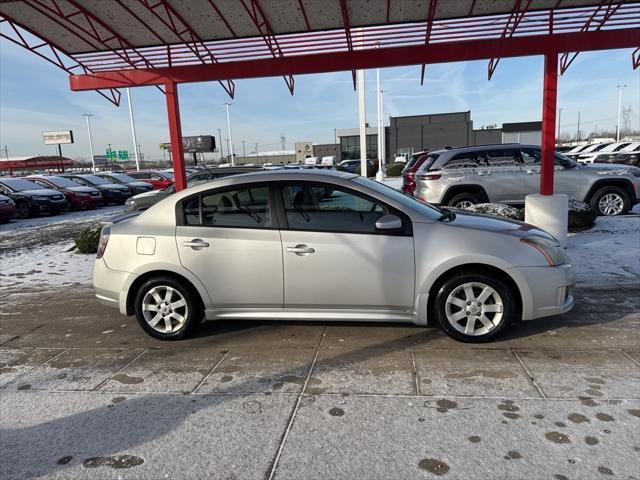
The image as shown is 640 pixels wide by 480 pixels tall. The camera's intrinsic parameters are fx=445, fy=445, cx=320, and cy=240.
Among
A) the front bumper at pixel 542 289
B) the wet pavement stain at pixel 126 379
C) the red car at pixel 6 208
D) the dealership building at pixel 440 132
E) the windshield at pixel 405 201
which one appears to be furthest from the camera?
the dealership building at pixel 440 132

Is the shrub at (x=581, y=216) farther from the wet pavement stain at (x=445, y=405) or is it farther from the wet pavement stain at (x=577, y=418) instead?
the wet pavement stain at (x=445, y=405)

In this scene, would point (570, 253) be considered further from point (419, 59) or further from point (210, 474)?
point (210, 474)

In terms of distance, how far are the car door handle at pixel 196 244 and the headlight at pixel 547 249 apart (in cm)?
290

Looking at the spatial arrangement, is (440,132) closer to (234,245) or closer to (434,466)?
(234,245)

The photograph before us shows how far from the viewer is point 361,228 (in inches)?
159

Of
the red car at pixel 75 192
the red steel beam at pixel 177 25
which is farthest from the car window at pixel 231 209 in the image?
the red car at pixel 75 192

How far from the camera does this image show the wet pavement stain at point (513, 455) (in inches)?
99.1

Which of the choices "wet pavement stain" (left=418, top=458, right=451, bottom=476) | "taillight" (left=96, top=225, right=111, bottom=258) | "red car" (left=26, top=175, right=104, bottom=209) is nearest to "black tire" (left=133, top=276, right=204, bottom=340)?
"taillight" (left=96, top=225, right=111, bottom=258)

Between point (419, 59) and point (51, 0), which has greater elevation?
point (51, 0)

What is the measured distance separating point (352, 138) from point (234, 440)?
67.7 meters

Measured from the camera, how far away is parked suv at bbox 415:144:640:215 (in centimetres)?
977

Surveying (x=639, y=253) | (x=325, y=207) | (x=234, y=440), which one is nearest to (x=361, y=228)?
(x=325, y=207)

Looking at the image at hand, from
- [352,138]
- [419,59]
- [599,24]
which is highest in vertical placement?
[352,138]

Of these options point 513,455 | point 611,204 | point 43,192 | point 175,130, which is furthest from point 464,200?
point 43,192
